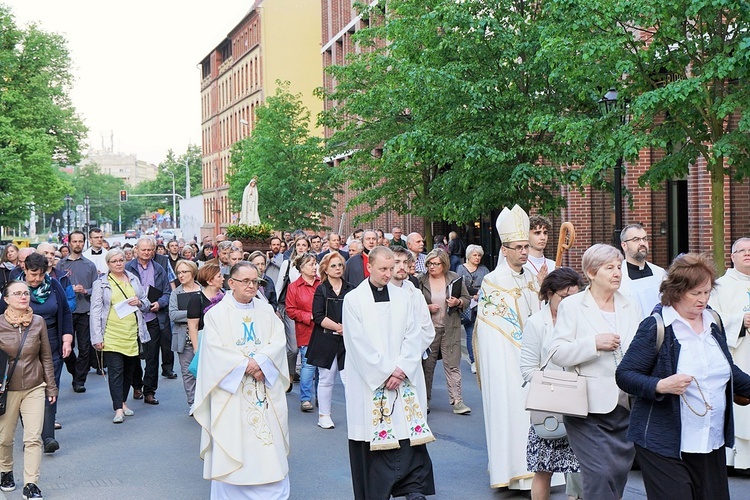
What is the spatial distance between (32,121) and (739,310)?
1885 inches

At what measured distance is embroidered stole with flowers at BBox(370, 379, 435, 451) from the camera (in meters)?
7.31

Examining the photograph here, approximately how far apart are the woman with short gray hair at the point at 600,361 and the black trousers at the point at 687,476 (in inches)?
33.9

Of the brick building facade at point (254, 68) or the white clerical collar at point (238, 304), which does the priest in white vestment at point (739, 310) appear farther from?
the brick building facade at point (254, 68)

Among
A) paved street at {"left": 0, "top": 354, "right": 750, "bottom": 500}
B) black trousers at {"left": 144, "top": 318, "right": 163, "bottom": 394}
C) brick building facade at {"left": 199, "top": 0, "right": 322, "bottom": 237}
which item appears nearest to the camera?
paved street at {"left": 0, "top": 354, "right": 750, "bottom": 500}

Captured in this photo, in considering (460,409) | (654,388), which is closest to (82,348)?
(460,409)

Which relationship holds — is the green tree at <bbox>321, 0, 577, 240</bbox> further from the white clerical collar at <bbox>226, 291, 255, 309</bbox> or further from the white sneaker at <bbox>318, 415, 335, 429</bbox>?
the white clerical collar at <bbox>226, 291, 255, 309</bbox>

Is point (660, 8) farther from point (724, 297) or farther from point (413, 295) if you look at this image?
point (413, 295)

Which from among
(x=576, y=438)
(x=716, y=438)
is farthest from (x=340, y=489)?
(x=716, y=438)

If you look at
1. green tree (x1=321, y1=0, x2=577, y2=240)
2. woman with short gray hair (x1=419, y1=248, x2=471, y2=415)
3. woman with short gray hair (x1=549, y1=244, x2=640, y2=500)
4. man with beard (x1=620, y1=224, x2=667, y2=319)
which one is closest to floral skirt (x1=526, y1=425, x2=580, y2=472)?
woman with short gray hair (x1=549, y1=244, x2=640, y2=500)

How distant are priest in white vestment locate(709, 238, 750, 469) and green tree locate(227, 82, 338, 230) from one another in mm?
36112

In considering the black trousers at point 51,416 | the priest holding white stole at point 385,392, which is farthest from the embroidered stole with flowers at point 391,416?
the black trousers at point 51,416

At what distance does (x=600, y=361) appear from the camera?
6145 mm

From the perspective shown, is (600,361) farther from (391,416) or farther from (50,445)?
(50,445)

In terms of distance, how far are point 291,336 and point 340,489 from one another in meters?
4.74
